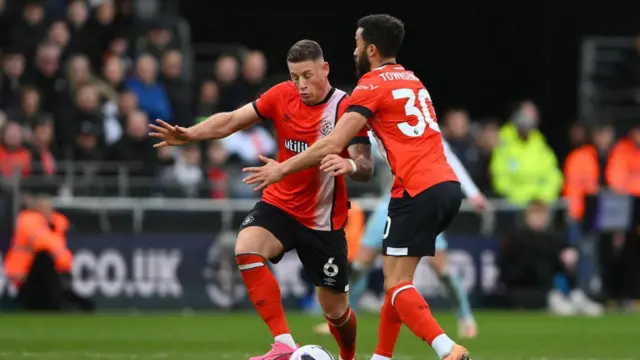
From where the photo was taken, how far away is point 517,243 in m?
19.8

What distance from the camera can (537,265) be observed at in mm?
19891

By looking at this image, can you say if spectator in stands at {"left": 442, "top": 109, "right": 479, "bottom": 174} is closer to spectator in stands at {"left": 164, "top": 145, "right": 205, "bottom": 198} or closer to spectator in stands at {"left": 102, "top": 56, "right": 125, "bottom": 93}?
spectator in stands at {"left": 164, "top": 145, "right": 205, "bottom": 198}

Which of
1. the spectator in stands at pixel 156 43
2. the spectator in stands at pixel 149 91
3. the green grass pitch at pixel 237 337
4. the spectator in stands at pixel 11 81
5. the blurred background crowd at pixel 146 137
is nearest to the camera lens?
the green grass pitch at pixel 237 337

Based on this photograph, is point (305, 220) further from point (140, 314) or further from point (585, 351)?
point (140, 314)

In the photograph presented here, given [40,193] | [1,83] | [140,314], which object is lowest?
[140,314]

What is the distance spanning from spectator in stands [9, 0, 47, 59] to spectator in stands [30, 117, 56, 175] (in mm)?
1817

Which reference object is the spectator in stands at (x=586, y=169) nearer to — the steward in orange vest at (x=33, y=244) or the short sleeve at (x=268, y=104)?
the steward in orange vest at (x=33, y=244)

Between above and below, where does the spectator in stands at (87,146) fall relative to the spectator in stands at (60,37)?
below

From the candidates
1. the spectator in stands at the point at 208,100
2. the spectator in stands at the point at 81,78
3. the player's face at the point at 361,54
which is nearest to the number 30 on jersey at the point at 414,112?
→ the player's face at the point at 361,54

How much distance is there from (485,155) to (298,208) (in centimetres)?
1196

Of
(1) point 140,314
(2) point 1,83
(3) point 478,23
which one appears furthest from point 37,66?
(3) point 478,23

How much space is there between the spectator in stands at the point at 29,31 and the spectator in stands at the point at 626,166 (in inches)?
331

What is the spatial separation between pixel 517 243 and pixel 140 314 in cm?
508

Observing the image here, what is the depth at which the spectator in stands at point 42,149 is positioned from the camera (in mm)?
19250
